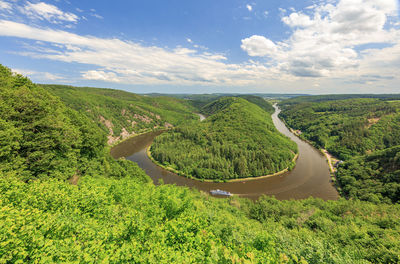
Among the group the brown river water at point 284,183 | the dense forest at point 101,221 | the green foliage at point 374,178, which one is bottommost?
the brown river water at point 284,183

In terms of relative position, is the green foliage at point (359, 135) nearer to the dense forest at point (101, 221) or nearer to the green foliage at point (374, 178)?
the green foliage at point (374, 178)

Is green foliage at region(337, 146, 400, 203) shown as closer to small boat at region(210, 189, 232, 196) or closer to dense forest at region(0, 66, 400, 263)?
dense forest at region(0, 66, 400, 263)

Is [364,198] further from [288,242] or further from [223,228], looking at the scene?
[223,228]

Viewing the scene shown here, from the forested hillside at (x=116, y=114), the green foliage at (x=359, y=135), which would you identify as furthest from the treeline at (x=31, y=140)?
the green foliage at (x=359, y=135)

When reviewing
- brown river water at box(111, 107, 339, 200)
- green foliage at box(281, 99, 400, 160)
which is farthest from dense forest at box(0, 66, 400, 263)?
green foliage at box(281, 99, 400, 160)

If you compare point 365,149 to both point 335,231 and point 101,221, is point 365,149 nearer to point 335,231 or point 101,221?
point 335,231

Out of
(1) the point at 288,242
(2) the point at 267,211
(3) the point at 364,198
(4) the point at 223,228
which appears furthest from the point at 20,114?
(3) the point at 364,198
